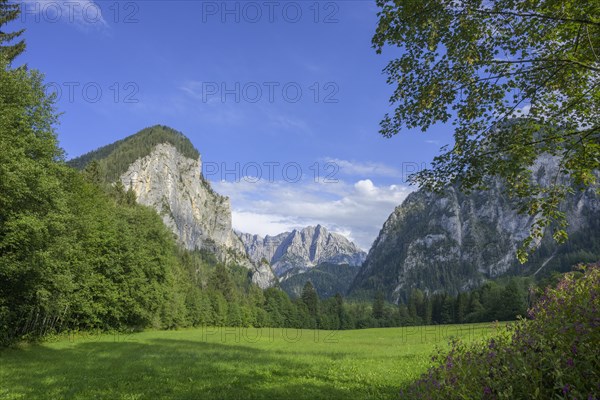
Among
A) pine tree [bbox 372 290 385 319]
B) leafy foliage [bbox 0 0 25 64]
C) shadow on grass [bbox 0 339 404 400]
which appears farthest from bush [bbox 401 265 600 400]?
pine tree [bbox 372 290 385 319]

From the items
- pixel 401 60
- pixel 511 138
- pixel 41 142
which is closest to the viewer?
pixel 511 138

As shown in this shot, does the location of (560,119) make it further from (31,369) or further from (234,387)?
(31,369)

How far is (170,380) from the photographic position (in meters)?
17.3

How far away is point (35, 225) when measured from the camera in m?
26.6

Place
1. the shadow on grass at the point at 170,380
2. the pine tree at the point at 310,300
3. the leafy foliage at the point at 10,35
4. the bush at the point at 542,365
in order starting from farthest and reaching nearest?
the pine tree at the point at 310,300
the leafy foliage at the point at 10,35
the shadow on grass at the point at 170,380
the bush at the point at 542,365

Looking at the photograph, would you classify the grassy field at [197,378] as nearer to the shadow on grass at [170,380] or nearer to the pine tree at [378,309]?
the shadow on grass at [170,380]

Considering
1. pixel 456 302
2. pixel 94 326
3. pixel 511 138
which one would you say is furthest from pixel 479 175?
pixel 456 302

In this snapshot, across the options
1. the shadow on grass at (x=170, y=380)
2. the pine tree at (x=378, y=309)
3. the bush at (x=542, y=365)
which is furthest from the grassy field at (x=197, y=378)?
the pine tree at (x=378, y=309)

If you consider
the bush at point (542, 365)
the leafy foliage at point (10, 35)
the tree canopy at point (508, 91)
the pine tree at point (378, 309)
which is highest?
the leafy foliage at point (10, 35)

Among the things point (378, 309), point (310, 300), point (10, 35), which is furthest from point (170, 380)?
point (378, 309)

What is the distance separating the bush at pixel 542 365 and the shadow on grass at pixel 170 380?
331 inches

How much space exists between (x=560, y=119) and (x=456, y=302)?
141m

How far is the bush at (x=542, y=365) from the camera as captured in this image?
14.8ft

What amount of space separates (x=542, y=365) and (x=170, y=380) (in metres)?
16.4
